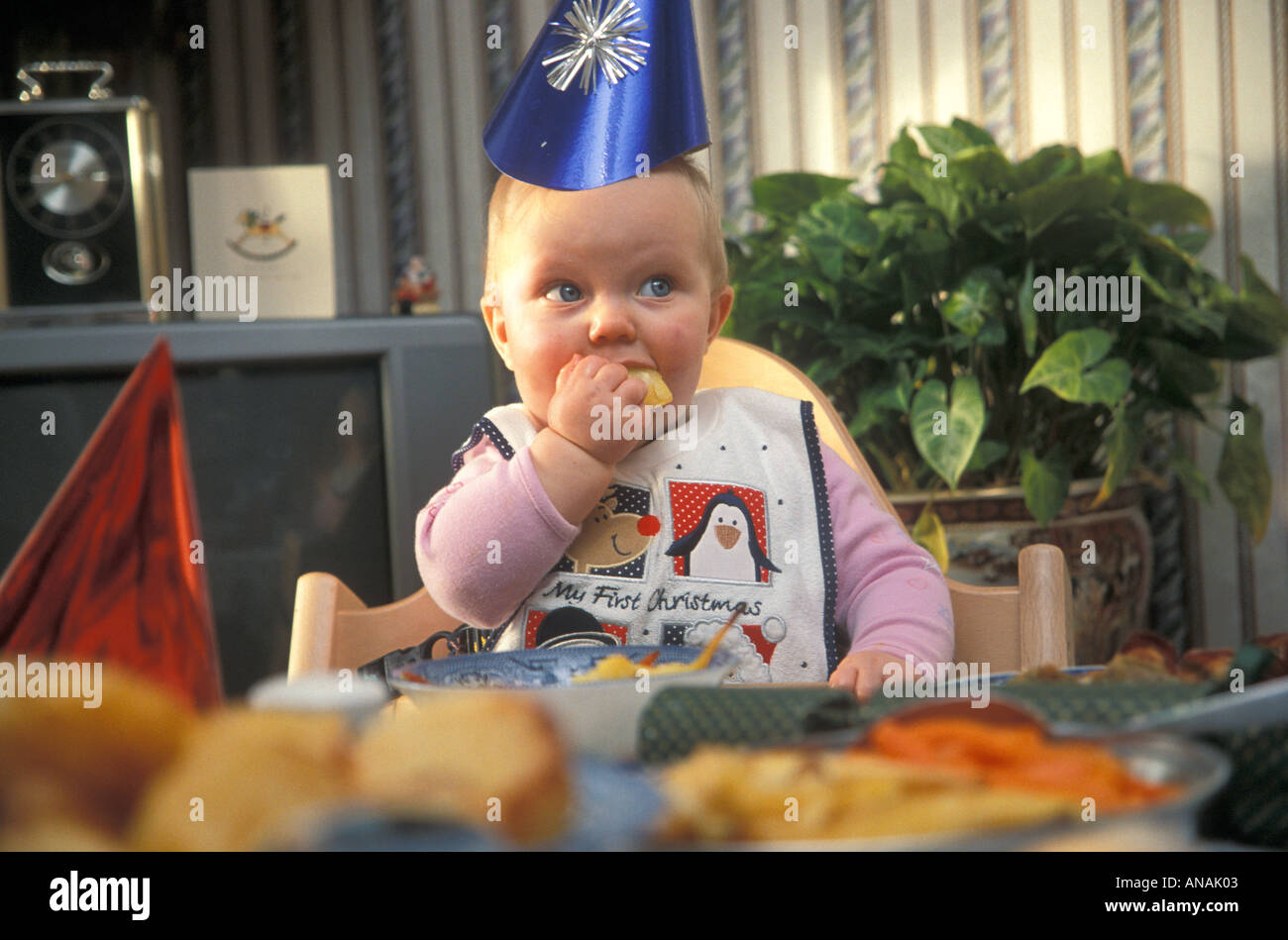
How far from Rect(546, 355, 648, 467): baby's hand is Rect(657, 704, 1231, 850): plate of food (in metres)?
0.60

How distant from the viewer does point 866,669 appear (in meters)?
0.77

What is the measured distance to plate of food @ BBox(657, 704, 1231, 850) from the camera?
0.21 m

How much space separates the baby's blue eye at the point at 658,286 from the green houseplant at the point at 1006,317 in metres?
0.82

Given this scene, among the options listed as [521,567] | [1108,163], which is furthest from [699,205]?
[1108,163]

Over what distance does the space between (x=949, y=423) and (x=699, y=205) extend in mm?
806

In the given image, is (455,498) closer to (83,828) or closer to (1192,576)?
(83,828)

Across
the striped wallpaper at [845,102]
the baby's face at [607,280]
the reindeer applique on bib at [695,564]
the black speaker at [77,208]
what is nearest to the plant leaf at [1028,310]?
the striped wallpaper at [845,102]

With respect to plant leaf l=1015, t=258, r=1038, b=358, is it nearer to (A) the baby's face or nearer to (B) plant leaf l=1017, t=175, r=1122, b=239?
(B) plant leaf l=1017, t=175, r=1122, b=239

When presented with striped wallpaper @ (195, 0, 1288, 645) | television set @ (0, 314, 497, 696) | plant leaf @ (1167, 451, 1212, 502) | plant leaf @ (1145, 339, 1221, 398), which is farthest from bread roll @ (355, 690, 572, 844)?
striped wallpaper @ (195, 0, 1288, 645)

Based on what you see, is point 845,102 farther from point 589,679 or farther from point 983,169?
point 589,679

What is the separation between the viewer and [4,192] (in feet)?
5.27

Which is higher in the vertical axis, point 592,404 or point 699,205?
point 699,205

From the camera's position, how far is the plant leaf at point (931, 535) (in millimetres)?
1646

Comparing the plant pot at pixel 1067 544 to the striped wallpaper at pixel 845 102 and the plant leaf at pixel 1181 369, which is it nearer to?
the plant leaf at pixel 1181 369
